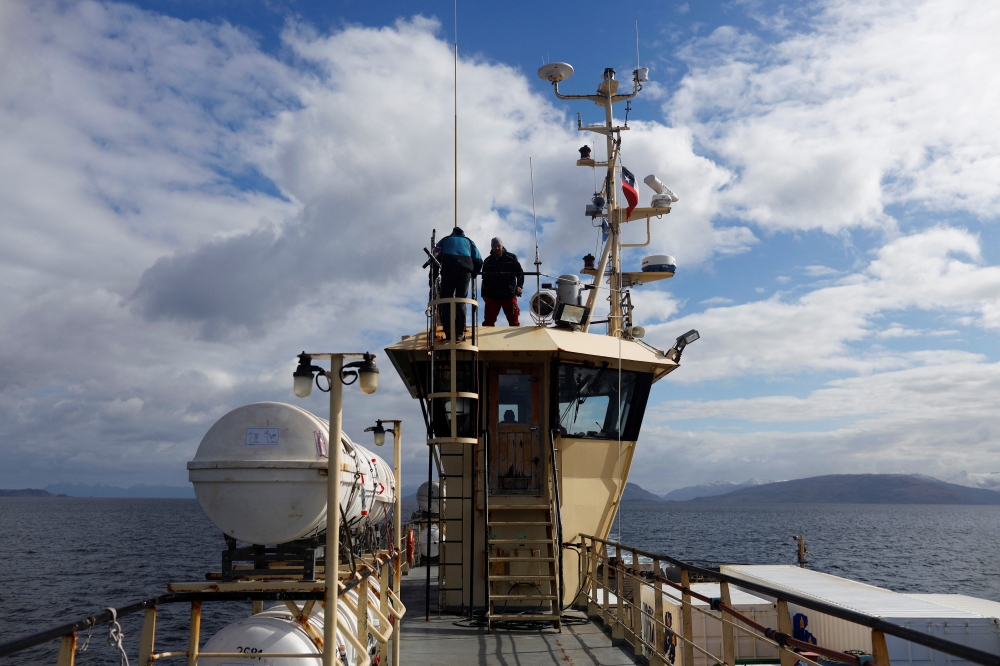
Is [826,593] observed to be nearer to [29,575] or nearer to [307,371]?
[307,371]

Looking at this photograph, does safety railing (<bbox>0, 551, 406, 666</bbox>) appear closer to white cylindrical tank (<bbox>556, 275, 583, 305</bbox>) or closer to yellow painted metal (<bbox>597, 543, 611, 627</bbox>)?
yellow painted metal (<bbox>597, 543, 611, 627</bbox>)

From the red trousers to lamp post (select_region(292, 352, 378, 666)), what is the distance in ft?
24.3

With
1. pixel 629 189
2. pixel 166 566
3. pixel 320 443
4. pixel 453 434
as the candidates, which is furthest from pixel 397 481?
pixel 166 566

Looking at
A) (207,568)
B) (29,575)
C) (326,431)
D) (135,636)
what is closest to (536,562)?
(326,431)

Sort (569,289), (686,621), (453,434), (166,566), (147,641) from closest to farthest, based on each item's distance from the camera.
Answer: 1. (147,641)
2. (686,621)
3. (453,434)
4. (569,289)
5. (166,566)

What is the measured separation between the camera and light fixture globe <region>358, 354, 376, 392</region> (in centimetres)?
601

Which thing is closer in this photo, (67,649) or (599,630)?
(67,649)

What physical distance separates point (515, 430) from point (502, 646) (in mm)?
4043

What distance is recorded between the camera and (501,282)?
43.6 feet

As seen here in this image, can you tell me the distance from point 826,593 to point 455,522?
17.8 meters

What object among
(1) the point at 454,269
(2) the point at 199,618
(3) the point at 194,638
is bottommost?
(3) the point at 194,638

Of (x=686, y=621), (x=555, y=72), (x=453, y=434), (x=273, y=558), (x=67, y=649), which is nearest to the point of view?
(x=67, y=649)

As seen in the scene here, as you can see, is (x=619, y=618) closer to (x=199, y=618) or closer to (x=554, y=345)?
(x=554, y=345)

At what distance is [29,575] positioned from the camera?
4553cm
